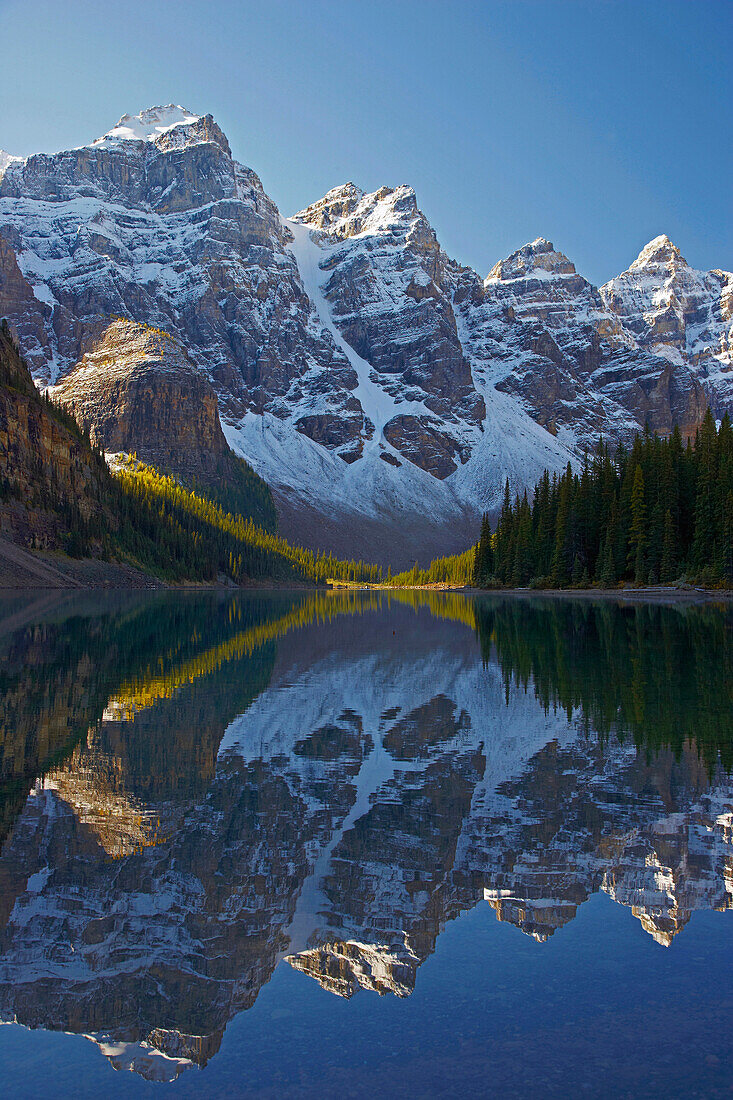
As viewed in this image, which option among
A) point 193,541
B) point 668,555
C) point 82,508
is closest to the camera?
point 668,555

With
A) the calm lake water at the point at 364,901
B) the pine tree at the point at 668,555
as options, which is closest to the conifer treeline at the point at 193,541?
the pine tree at the point at 668,555

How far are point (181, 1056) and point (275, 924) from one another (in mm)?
1597

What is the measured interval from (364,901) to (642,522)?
70.9 m

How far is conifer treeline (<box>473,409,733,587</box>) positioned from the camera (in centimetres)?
6681

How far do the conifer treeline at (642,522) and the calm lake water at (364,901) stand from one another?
56084 mm

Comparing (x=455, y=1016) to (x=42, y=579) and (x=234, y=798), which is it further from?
(x=42, y=579)

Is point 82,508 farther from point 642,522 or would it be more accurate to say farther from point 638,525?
point 642,522

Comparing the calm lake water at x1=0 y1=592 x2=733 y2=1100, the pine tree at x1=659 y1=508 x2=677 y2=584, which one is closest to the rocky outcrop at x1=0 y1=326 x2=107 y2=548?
the pine tree at x1=659 y1=508 x2=677 y2=584

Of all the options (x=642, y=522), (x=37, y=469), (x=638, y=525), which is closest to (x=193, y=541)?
(x=37, y=469)

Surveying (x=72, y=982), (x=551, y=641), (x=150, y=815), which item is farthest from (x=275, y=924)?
(x=551, y=641)

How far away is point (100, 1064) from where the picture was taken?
480 cm

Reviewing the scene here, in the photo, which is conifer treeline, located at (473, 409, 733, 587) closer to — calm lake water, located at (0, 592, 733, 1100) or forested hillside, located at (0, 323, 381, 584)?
calm lake water, located at (0, 592, 733, 1100)

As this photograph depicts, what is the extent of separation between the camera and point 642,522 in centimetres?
7294

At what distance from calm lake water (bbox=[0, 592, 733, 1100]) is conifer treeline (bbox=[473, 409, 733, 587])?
56.1 meters
